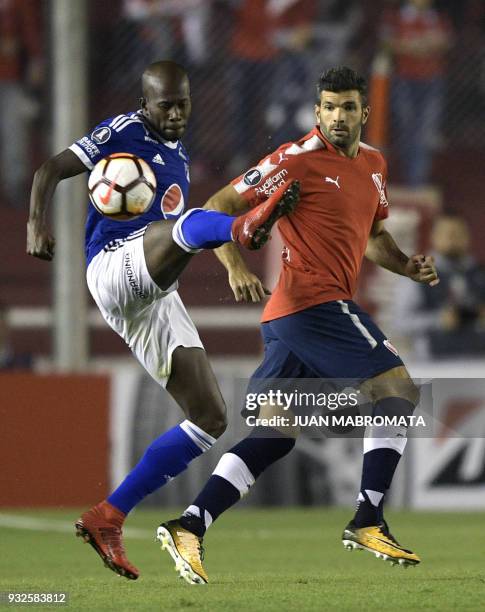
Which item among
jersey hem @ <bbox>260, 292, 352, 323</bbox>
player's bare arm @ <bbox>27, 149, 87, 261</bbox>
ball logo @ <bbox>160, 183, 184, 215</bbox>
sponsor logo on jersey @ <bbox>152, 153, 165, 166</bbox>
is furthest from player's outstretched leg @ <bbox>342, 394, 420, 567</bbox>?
player's bare arm @ <bbox>27, 149, 87, 261</bbox>

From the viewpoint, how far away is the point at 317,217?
584 cm

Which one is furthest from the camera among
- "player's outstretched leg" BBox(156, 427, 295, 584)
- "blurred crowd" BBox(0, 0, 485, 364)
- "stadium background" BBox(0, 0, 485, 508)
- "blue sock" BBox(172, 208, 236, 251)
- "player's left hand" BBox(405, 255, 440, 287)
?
"blurred crowd" BBox(0, 0, 485, 364)

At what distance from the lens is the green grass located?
503 cm

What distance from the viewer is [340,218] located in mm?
5832

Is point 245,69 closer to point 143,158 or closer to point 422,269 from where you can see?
point 143,158

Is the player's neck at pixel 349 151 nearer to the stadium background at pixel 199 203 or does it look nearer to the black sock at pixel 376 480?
the black sock at pixel 376 480

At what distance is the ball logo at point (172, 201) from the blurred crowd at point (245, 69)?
15.5 feet

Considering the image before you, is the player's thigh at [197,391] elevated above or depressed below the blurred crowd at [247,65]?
below

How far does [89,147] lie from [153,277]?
0.63 meters

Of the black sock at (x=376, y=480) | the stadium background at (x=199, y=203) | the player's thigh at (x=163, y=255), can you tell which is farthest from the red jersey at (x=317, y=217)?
the stadium background at (x=199, y=203)

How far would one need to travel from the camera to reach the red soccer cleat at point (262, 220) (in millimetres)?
5172

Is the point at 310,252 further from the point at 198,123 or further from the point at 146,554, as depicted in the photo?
the point at 198,123

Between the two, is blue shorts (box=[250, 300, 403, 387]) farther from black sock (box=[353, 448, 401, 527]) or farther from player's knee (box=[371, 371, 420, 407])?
black sock (box=[353, 448, 401, 527])

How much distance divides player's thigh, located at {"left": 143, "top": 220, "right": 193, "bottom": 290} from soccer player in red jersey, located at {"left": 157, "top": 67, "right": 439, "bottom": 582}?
0.69 feet
